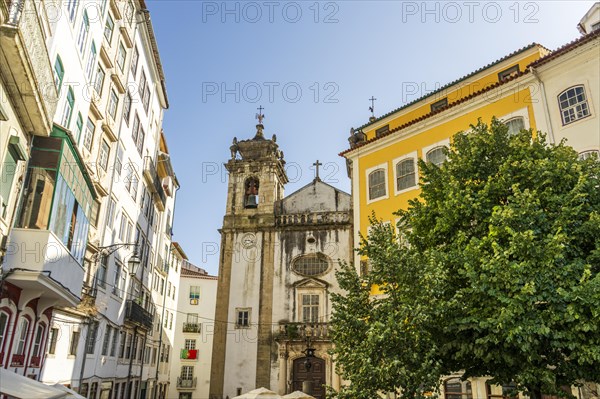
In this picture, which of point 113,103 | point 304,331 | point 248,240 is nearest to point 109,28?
point 113,103

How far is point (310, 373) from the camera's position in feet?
90.1

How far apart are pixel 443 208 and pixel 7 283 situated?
10979 mm

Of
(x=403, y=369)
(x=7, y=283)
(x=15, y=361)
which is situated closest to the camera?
(x=403, y=369)

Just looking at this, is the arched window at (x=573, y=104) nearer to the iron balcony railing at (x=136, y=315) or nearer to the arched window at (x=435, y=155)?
the arched window at (x=435, y=155)

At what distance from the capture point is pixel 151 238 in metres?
29.9

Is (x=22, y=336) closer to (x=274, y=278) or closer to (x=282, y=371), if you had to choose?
(x=282, y=371)

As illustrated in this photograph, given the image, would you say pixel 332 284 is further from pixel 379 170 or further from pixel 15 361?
pixel 15 361

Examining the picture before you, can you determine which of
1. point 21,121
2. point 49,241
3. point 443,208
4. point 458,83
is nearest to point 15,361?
point 49,241

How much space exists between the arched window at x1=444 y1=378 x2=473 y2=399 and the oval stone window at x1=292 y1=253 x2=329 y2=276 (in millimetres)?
11966

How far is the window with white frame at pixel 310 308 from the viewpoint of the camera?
2842 centimetres

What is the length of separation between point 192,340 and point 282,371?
79.6ft

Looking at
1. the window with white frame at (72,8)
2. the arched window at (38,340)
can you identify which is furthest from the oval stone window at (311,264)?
the window with white frame at (72,8)

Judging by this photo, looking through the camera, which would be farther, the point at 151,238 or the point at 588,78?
the point at 151,238

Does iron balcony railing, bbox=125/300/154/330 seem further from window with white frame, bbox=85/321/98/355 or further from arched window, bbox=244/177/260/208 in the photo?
arched window, bbox=244/177/260/208
